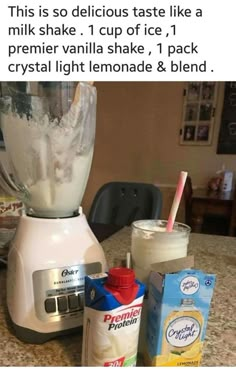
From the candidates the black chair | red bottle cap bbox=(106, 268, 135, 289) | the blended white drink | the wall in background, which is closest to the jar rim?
the blended white drink

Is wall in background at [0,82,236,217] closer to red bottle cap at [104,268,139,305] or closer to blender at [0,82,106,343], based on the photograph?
blender at [0,82,106,343]

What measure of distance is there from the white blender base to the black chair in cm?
85

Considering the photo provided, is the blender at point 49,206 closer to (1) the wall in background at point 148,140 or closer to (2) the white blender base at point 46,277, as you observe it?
(2) the white blender base at point 46,277

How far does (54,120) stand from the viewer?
46cm

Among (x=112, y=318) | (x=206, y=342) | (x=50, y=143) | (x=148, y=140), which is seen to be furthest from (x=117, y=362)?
(x=148, y=140)

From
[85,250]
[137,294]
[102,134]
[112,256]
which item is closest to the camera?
[137,294]

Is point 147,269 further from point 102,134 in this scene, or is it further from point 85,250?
point 102,134

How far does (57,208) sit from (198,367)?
295mm

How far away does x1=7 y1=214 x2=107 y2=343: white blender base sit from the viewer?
1.34 ft

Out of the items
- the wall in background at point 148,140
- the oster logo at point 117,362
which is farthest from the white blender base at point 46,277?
the wall in background at point 148,140

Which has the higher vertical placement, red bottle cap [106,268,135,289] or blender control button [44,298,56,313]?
red bottle cap [106,268,135,289]

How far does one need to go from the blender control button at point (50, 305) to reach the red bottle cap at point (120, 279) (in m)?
0.12
